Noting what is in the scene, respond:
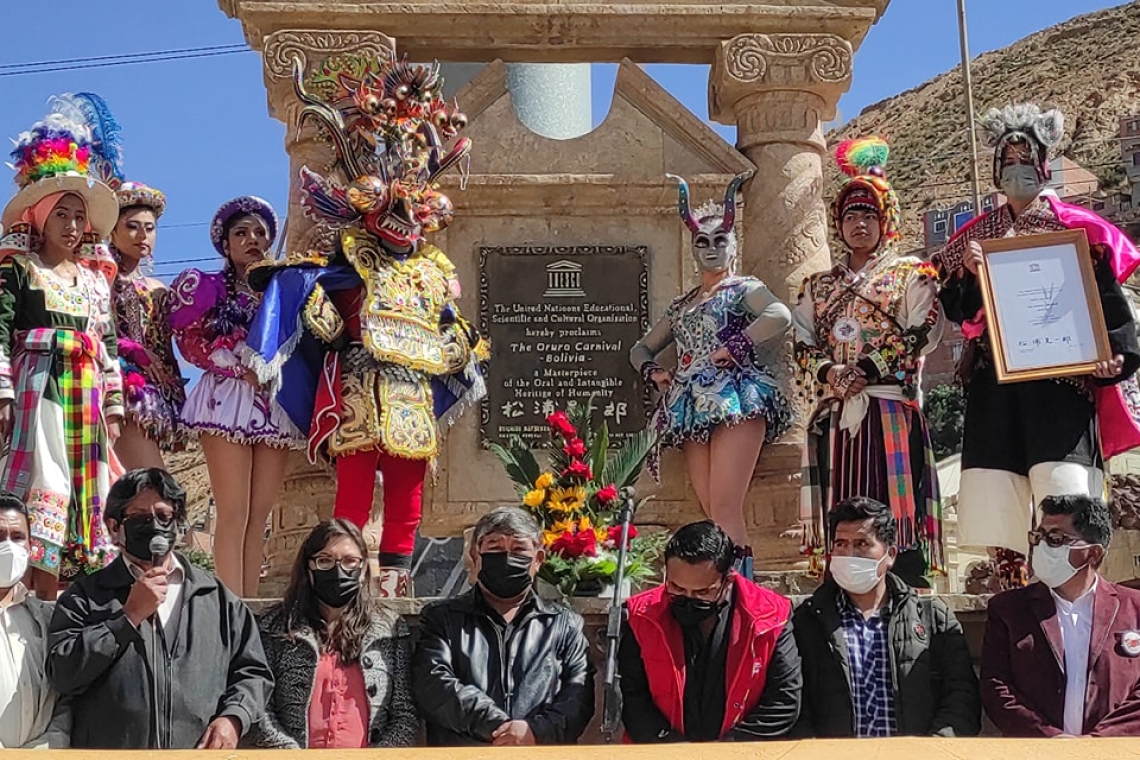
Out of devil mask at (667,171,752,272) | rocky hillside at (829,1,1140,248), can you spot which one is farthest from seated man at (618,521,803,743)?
rocky hillside at (829,1,1140,248)

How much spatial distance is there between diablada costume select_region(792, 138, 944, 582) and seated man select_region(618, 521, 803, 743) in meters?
1.99

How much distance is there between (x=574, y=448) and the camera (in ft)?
23.6

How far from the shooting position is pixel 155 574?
5.32 m

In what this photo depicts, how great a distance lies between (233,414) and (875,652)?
11.2 feet

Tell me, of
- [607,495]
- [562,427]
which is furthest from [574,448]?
[607,495]

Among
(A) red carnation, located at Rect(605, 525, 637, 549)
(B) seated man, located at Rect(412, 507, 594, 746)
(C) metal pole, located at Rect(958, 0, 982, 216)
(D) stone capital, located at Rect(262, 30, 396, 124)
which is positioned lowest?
(B) seated man, located at Rect(412, 507, 594, 746)

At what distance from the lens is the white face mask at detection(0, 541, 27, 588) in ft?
17.3

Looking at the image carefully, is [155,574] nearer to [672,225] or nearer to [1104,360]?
[1104,360]

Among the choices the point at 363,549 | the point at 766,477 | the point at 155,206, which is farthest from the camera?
the point at 766,477

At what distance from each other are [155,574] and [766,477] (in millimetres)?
4748

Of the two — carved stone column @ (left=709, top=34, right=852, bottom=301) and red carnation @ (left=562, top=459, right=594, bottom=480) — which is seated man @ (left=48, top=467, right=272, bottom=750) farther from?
carved stone column @ (left=709, top=34, right=852, bottom=301)

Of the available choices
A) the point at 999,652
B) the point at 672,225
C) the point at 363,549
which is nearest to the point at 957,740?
the point at 999,652

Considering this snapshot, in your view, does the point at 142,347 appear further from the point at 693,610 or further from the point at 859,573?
the point at 859,573

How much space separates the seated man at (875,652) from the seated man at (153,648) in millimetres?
1817
